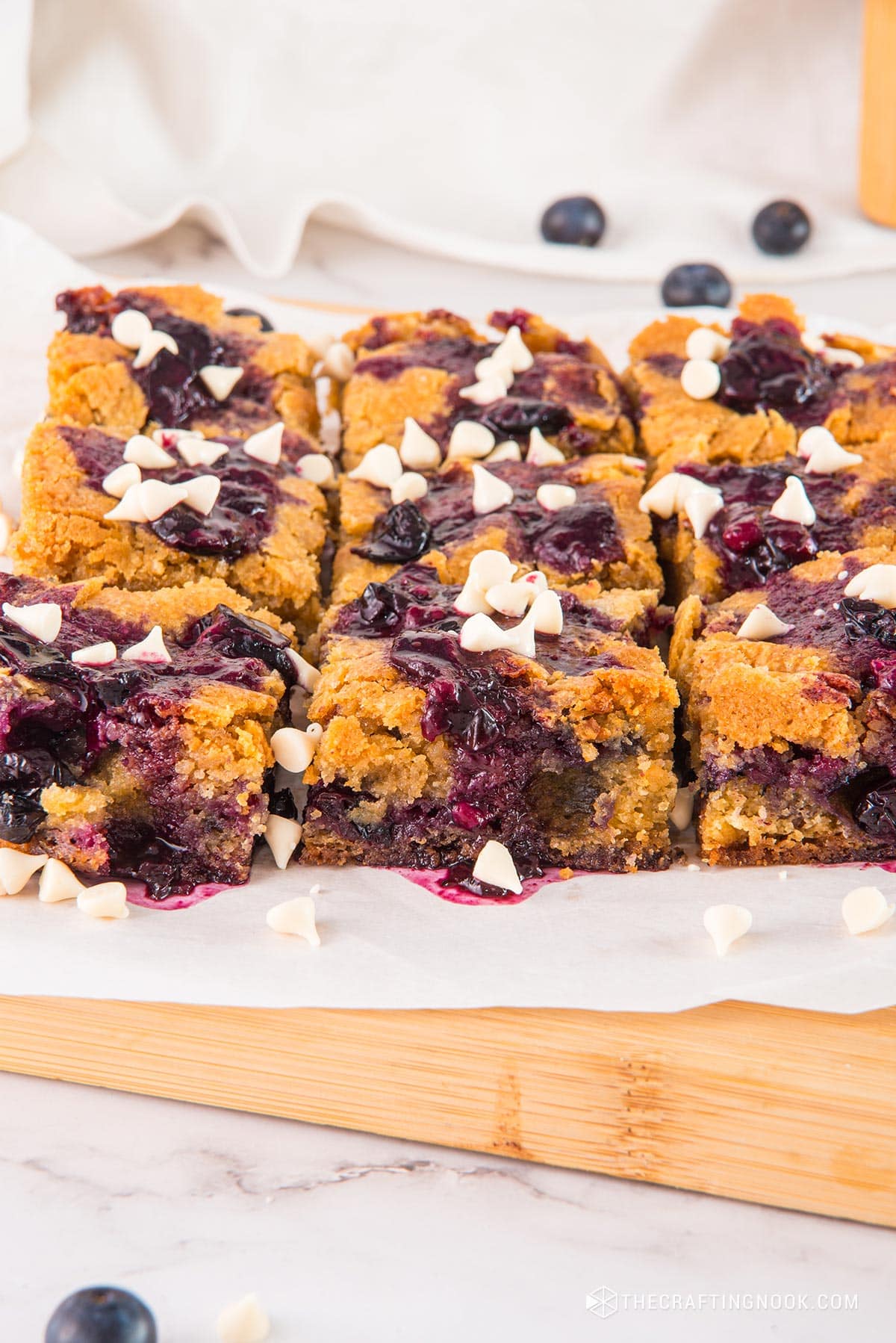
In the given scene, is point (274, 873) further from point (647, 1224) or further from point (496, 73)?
point (496, 73)

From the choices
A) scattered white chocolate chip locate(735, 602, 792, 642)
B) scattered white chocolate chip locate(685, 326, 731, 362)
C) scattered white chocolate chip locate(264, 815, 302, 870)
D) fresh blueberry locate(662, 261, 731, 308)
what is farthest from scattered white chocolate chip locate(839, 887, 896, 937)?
fresh blueberry locate(662, 261, 731, 308)

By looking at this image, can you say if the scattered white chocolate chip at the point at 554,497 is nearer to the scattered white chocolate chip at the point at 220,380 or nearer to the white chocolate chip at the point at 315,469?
the white chocolate chip at the point at 315,469

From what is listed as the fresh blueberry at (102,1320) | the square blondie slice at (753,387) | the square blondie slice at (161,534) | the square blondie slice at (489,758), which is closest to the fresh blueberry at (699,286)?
the square blondie slice at (753,387)

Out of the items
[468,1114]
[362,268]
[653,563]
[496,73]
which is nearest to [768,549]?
[653,563]

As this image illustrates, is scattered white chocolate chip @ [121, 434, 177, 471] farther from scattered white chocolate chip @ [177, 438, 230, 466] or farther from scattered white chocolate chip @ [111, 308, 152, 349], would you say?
scattered white chocolate chip @ [111, 308, 152, 349]

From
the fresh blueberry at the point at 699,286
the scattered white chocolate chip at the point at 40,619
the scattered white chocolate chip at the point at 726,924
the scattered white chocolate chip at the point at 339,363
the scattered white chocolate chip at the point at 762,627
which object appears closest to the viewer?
the scattered white chocolate chip at the point at 726,924

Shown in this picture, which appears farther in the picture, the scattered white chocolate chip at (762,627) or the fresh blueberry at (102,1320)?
the scattered white chocolate chip at (762,627)

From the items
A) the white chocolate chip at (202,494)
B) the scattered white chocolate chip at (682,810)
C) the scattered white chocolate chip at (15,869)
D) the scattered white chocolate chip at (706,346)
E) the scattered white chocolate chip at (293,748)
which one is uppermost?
the white chocolate chip at (202,494)
